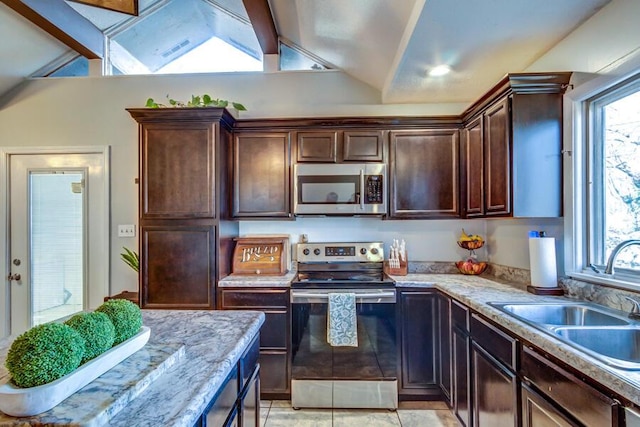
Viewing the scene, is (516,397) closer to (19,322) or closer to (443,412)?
(443,412)

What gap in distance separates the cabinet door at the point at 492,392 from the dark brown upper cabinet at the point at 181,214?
5.96 feet

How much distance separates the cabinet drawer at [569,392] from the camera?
955 mm

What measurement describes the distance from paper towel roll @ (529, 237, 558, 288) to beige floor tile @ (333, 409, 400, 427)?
133 centimetres

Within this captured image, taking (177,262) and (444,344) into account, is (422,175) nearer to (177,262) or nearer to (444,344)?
(444,344)

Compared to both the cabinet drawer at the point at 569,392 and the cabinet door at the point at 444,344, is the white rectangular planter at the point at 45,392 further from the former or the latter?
the cabinet door at the point at 444,344

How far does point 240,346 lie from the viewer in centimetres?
111

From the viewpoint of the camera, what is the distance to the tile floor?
221 centimetres

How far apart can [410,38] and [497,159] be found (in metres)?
0.93

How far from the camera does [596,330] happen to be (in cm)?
135

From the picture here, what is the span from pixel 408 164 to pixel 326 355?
1643 millimetres

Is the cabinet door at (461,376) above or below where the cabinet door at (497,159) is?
below

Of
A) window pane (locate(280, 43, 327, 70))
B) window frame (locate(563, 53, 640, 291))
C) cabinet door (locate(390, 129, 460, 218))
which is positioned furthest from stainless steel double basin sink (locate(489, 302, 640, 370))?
window pane (locate(280, 43, 327, 70))

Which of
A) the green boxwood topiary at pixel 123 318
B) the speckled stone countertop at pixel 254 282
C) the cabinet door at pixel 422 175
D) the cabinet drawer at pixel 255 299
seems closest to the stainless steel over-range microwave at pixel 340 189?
the cabinet door at pixel 422 175

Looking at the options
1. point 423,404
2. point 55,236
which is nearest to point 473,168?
point 423,404
